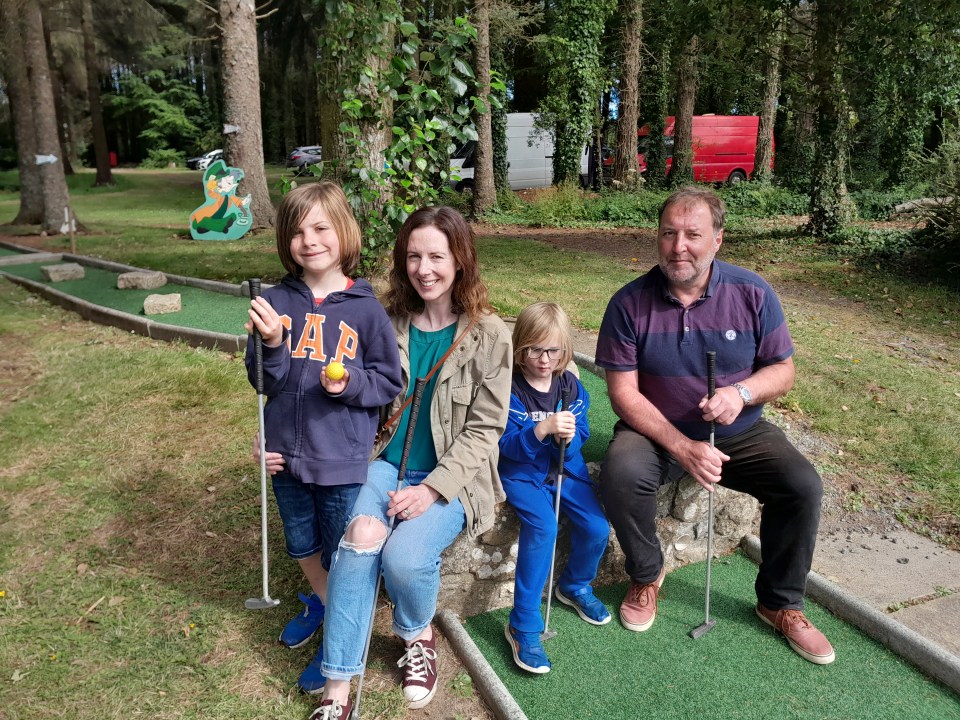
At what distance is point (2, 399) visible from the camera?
5.14 metres

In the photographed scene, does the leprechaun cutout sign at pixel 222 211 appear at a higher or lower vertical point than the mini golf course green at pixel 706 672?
higher

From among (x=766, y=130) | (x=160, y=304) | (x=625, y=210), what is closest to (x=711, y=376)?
(x=160, y=304)

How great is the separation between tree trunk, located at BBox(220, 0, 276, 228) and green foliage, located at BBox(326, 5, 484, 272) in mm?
6567

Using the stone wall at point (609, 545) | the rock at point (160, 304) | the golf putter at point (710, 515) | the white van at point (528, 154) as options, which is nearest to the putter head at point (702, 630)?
the golf putter at point (710, 515)

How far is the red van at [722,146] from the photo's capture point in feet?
69.2

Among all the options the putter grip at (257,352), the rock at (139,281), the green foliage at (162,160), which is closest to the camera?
the putter grip at (257,352)

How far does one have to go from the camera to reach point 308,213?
2436 millimetres

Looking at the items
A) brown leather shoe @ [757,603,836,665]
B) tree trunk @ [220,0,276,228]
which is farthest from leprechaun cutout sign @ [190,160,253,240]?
brown leather shoe @ [757,603,836,665]

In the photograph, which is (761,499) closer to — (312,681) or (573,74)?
(312,681)

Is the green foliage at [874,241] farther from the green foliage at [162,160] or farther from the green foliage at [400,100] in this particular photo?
the green foliage at [162,160]

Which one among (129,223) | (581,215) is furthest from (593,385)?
(129,223)

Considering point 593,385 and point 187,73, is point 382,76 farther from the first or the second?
point 187,73

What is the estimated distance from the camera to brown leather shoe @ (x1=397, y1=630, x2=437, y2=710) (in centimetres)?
240

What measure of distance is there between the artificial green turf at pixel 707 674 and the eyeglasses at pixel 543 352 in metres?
1.03
